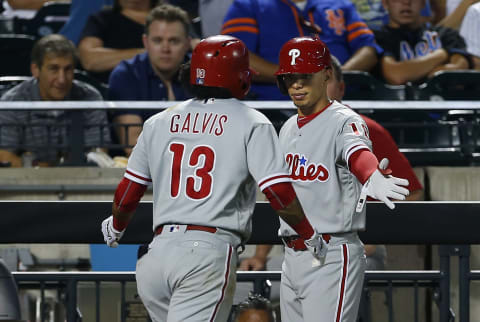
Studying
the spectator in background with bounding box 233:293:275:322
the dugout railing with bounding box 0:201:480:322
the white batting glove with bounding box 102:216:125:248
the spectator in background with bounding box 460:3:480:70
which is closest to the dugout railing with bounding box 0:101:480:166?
the spectator in background with bounding box 460:3:480:70

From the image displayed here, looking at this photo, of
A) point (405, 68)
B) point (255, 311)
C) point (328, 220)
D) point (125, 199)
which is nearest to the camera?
point (125, 199)

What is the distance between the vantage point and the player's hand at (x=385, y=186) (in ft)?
11.1

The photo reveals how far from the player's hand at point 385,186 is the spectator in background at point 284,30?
11.3 ft

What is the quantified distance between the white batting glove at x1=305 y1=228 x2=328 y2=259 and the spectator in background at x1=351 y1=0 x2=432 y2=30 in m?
4.51

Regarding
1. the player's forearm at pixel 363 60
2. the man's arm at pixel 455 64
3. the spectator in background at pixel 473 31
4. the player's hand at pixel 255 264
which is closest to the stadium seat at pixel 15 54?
the player's forearm at pixel 363 60

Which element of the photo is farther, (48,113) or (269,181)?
(48,113)

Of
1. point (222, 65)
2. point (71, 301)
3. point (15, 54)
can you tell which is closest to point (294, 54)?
point (222, 65)

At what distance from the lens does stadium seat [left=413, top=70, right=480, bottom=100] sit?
23.7 ft

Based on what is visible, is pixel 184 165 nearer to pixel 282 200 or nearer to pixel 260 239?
pixel 282 200

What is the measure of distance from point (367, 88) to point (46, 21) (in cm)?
280

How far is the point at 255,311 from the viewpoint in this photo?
407 centimetres

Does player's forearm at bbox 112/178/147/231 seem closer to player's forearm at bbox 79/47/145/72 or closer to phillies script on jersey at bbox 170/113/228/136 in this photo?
phillies script on jersey at bbox 170/113/228/136

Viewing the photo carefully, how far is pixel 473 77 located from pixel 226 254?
14.3 ft

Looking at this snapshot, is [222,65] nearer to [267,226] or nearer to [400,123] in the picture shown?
[267,226]
